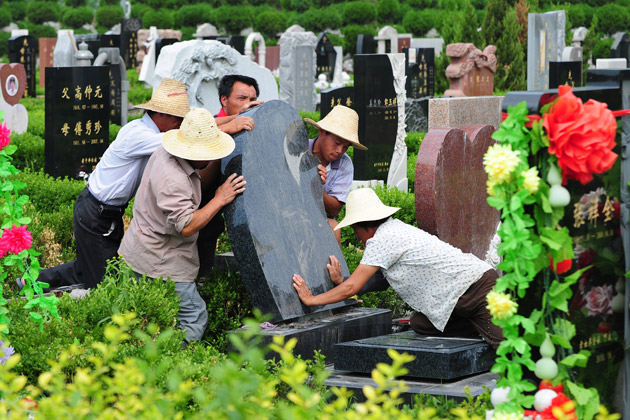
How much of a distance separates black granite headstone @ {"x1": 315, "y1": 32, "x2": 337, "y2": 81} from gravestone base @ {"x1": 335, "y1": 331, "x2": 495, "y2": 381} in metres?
20.6

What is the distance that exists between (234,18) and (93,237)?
34.1 metres

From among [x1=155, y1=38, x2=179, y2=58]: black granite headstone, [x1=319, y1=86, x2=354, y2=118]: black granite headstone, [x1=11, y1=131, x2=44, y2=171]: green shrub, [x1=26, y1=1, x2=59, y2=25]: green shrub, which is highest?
[x1=26, y1=1, x2=59, y2=25]: green shrub

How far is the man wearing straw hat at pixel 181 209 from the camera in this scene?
5254 millimetres

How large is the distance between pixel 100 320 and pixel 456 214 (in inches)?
108

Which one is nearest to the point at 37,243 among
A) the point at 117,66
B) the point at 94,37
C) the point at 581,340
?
the point at 581,340

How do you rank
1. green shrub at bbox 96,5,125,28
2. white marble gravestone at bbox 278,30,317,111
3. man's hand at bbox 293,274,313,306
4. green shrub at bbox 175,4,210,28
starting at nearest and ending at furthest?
1. man's hand at bbox 293,274,313,306
2. white marble gravestone at bbox 278,30,317,111
3. green shrub at bbox 175,4,210,28
4. green shrub at bbox 96,5,125,28

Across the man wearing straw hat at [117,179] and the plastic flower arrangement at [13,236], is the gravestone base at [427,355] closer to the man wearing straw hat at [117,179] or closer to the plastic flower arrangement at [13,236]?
the plastic flower arrangement at [13,236]

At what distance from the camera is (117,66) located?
1446 cm

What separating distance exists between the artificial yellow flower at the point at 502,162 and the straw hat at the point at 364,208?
186cm

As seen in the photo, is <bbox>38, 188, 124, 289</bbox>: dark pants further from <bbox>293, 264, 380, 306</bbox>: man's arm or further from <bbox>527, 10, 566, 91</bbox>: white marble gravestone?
<bbox>527, 10, 566, 91</bbox>: white marble gravestone

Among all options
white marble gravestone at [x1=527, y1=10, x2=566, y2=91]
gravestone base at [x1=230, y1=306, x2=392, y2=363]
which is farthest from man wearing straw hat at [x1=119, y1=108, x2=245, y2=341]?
white marble gravestone at [x1=527, y1=10, x2=566, y2=91]

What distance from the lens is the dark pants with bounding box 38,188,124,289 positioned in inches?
251

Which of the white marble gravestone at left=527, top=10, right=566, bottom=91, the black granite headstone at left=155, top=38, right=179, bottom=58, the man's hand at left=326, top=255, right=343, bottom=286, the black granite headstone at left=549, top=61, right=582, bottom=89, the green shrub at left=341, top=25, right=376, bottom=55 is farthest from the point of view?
the green shrub at left=341, top=25, right=376, bottom=55

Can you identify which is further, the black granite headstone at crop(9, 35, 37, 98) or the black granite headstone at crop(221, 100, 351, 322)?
the black granite headstone at crop(9, 35, 37, 98)
